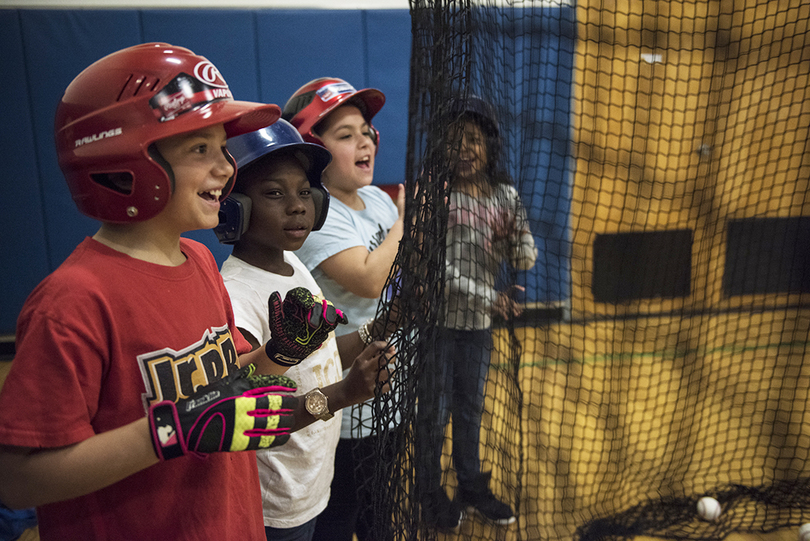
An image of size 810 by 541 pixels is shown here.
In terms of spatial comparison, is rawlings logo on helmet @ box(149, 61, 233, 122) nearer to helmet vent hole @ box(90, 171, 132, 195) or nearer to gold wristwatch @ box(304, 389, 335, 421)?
helmet vent hole @ box(90, 171, 132, 195)

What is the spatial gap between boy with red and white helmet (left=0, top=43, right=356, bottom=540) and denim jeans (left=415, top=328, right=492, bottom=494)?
31 centimetres

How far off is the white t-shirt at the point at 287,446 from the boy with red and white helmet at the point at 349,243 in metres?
0.10

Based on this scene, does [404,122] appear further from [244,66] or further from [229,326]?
[229,326]

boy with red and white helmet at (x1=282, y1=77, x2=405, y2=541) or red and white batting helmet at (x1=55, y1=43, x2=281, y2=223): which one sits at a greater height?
red and white batting helmet at (x1=55, y1=43, x2=281, y2=223)

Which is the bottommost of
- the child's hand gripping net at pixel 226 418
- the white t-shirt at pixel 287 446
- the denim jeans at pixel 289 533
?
the denim jeans at pixel 289 533

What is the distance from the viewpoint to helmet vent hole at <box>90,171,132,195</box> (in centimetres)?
71

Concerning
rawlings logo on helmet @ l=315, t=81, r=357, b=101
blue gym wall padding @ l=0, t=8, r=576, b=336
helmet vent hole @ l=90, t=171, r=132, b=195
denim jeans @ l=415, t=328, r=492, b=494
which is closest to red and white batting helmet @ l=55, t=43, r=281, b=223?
helmet vent hole @ l=90, t=171, r=132, b=195

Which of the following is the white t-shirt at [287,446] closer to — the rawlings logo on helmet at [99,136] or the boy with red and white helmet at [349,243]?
the boy with red and white helmet at [349,243]

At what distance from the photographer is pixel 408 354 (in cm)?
92

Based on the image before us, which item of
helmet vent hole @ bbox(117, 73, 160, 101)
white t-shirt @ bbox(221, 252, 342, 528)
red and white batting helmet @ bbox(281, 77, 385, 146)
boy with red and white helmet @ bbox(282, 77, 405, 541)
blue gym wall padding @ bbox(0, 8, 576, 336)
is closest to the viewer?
helmet vent hole @ bbox(117, 73, 160, 101)

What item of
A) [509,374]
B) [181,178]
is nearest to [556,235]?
[509,374]

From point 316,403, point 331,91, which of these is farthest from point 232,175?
point 331,91

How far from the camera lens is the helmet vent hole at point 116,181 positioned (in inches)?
27.8

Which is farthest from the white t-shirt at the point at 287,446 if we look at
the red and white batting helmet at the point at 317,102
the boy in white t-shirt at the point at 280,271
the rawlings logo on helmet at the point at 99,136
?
the red and white batting helmet at the point at 317,102
